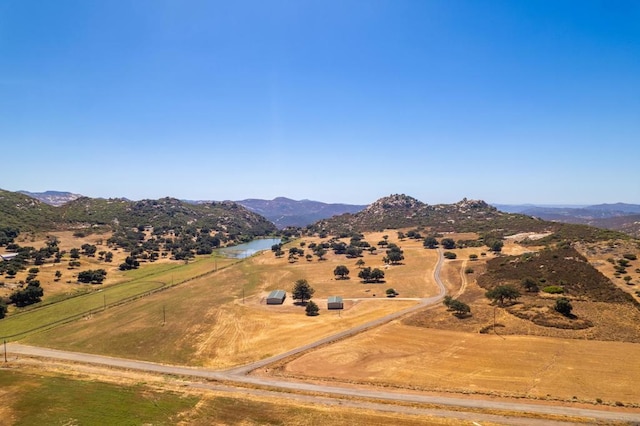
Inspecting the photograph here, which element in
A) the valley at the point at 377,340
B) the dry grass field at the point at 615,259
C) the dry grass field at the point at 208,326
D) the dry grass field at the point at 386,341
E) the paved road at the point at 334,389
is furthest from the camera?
the dry grass field at the point at 615,259

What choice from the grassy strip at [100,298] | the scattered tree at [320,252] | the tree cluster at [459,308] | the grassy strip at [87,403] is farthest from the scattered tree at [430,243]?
the grassy strip at [87,403]

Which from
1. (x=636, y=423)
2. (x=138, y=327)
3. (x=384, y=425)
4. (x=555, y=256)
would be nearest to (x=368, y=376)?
(x=384, y=425)

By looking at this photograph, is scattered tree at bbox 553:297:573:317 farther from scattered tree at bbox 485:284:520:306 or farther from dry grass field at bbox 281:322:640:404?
dry grass field at bbox 281:322:640:404

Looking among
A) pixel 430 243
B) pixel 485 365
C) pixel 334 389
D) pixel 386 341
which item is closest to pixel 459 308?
pixel 386 341

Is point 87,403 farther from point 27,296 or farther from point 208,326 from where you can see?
point 27,296

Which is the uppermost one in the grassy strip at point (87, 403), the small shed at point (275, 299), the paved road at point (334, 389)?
the small shed at point (275, 299)

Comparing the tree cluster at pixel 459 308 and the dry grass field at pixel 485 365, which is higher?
the tree cluster at pixel 459 308

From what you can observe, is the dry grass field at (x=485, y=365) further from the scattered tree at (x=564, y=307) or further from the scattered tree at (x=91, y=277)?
the scattered tree at (x=91, y=277)

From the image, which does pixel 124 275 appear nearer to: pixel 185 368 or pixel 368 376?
pixel 185 368

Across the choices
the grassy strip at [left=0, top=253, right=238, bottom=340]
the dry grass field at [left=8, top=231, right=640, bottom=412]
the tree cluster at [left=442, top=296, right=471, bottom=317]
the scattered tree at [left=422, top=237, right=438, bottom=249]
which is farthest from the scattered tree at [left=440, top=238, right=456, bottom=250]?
the grassy strip at [left=0, top=253, right=238, bottom=340]
